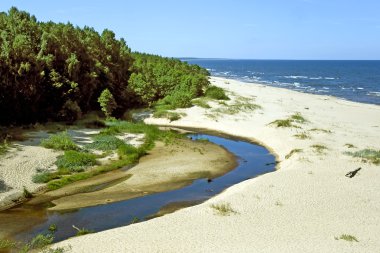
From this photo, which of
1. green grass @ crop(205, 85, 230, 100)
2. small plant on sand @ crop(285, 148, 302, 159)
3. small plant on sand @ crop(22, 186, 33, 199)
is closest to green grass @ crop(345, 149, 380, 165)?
small plant on sand @ crop(285, 148, 302, 159)

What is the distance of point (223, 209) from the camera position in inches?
943

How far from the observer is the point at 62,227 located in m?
23.2

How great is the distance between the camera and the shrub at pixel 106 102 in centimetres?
5444

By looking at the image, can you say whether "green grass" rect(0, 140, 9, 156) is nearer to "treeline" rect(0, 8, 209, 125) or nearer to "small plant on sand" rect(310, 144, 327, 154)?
"treeline" rect(0, 8, 209, 125)

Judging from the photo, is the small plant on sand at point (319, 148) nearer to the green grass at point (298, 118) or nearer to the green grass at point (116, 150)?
the green grass at point (298, 118)

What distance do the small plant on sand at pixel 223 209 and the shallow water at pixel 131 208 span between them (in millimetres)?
3388

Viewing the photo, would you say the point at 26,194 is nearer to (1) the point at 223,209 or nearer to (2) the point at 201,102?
(1) the point at 223,209

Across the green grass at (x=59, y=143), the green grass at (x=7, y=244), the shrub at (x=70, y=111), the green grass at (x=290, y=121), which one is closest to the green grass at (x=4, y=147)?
the green grass at (x=59, y=143)

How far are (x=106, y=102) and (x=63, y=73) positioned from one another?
23.1ft

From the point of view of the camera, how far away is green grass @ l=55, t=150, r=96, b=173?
34.1 m

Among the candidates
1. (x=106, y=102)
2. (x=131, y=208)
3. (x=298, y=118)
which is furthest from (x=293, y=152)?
(x=106, y=102)

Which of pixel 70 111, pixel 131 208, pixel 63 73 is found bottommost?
pixel 131 208

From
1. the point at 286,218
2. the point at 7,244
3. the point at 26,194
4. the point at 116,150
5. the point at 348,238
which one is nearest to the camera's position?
the point at 348,238

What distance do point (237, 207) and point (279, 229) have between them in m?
3.75
